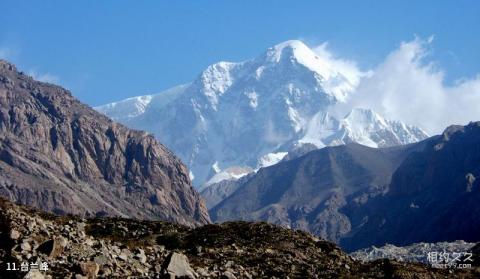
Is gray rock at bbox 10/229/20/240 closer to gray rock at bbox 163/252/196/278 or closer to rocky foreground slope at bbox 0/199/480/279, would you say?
rocky foreground slope at bbox 0/199/480/279

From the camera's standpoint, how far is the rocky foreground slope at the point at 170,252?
3769cm

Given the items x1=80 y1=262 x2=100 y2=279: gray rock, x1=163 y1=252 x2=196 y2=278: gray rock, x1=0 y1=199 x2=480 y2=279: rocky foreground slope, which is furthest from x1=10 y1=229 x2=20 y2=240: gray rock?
x1=163 y1=252 x2=196 y2=278: gray rock

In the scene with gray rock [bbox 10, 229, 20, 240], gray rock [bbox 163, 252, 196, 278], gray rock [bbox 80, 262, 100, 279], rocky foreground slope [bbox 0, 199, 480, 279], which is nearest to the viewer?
gray rock [bbox 80, 262, 100, 279]

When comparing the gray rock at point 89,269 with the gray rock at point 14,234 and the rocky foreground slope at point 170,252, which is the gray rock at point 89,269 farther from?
the gray rock at point 14,234

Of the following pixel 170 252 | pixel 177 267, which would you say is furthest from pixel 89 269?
Answer: pixel 170 252

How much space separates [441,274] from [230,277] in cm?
1771

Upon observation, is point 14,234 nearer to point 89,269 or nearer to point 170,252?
point 89,269

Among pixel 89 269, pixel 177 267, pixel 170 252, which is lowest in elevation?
pixel 89 269

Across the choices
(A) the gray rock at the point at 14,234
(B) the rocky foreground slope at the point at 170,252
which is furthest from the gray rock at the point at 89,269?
(A) the gray rock at the point at 14,234

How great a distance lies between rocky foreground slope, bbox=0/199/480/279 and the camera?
37.7 metres

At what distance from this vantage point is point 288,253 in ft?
180

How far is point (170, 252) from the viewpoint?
151ft

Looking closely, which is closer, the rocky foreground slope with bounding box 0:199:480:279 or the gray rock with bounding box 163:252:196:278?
the rocky foreground slope with bounding box 0:199:480:279

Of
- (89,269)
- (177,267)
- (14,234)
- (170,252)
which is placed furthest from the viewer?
(170,252)
